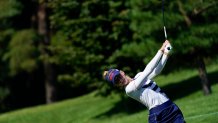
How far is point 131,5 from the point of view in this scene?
20.5m

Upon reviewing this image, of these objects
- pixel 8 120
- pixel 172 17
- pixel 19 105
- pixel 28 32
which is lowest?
pixel 19 105

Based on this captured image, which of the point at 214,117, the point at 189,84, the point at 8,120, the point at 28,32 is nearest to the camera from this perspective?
the point at 214,117

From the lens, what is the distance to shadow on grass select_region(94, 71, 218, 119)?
22938 mm

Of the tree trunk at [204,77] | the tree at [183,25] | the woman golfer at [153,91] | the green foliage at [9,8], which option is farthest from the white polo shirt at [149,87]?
the green foliage at [9,8]

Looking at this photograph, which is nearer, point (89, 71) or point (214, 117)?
point (214, 117)

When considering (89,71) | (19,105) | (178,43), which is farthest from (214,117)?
(19,105)

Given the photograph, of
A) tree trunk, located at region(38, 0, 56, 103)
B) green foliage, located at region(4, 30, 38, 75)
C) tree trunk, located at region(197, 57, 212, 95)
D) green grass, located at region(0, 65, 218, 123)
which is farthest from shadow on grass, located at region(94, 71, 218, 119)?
tree trunk, located at region(38, 0, 56, 103)

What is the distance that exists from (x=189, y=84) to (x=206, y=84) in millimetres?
3909

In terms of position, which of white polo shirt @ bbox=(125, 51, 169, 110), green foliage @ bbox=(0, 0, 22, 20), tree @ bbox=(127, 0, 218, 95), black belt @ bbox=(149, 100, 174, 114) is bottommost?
green foliage @ bbox=(0, 0, 22, 20)

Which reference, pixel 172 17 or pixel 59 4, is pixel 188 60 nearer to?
pixel 172 17

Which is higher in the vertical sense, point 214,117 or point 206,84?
point 214,117

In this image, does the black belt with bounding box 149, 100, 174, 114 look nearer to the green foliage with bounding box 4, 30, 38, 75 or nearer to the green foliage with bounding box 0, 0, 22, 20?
the green foliage with bounding box 4, 30, 38, 75

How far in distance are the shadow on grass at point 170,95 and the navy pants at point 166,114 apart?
13.5 meters

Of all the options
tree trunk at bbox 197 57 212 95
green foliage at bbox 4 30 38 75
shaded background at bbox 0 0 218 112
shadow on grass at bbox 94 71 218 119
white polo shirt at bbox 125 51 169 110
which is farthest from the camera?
green foliage at bbox 4 30 38 75
